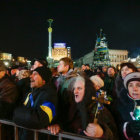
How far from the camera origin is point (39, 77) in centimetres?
218

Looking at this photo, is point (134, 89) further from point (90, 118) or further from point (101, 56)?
point (101, 56)

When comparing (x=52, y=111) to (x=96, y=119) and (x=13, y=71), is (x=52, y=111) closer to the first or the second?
(x=96, y=119)

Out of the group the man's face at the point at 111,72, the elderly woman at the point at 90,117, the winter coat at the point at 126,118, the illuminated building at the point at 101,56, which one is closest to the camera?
the elderly woman at the point at 90,117

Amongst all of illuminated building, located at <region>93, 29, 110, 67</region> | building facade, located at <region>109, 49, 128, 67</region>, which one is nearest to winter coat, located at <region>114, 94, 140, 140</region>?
illuminated building, located at <region>93, 29, 110, 67</region>

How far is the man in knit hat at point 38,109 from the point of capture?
1.56 metres

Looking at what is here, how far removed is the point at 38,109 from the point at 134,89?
4.59 feet

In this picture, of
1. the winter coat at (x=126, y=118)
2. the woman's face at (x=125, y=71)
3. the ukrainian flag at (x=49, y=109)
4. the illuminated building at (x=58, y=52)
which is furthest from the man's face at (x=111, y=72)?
the illuminated building at (x=58, y=52)

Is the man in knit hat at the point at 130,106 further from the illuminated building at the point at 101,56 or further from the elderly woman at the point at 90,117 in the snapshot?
the illuminated building at the point at 101,56

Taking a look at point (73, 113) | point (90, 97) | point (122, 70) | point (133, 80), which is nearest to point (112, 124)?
point (90, 97)

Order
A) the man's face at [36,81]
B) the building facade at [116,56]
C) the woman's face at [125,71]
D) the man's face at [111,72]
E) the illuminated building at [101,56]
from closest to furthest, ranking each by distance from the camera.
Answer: the man's face at [36,81], the woman's face at [125,71], the man's face at [111,72], the illuminated building at [101,56], the building facade at [116,56]

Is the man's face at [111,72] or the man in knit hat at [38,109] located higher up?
the man's face at [111,72]

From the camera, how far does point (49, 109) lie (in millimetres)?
1675

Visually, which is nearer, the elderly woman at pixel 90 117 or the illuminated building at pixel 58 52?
the elderly woman at pixel 90 117

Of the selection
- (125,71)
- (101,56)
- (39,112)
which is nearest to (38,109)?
(39,112)
